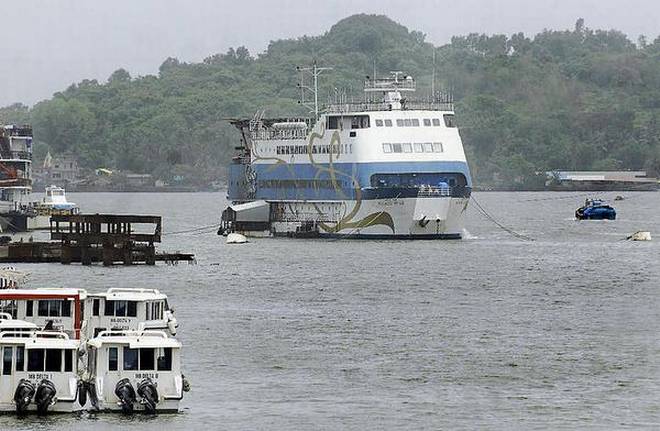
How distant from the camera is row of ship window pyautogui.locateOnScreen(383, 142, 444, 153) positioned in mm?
120750

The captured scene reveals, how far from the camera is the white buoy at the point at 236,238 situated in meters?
132

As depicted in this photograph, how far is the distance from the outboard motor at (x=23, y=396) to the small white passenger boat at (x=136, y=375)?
200 centimetres

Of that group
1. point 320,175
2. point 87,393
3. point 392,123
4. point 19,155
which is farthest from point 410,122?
point 87,393

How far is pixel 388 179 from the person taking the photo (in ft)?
394

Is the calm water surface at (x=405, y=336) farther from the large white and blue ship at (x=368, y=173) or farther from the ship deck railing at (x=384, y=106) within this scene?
the ship deck railing at (x=384, y=106)

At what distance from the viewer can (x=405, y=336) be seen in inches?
2667

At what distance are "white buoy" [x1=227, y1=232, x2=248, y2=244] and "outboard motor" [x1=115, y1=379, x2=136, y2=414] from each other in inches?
3353

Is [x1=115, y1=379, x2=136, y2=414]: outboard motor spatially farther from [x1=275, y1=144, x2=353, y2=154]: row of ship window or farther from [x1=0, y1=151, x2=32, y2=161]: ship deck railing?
[x1=0, y1=151, x2=32, y2=161]: ship deck railing

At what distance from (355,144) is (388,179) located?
13.6 ft

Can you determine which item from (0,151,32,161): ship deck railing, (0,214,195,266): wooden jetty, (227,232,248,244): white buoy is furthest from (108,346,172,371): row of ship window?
(0,151,32,161): ship deck railing

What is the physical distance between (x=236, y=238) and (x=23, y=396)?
286 ft

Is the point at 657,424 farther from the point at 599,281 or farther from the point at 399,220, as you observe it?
the point at 399,220

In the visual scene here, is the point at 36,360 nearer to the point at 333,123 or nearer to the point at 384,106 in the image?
the point at 384,106

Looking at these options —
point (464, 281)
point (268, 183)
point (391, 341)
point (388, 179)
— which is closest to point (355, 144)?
point (388, 179)
